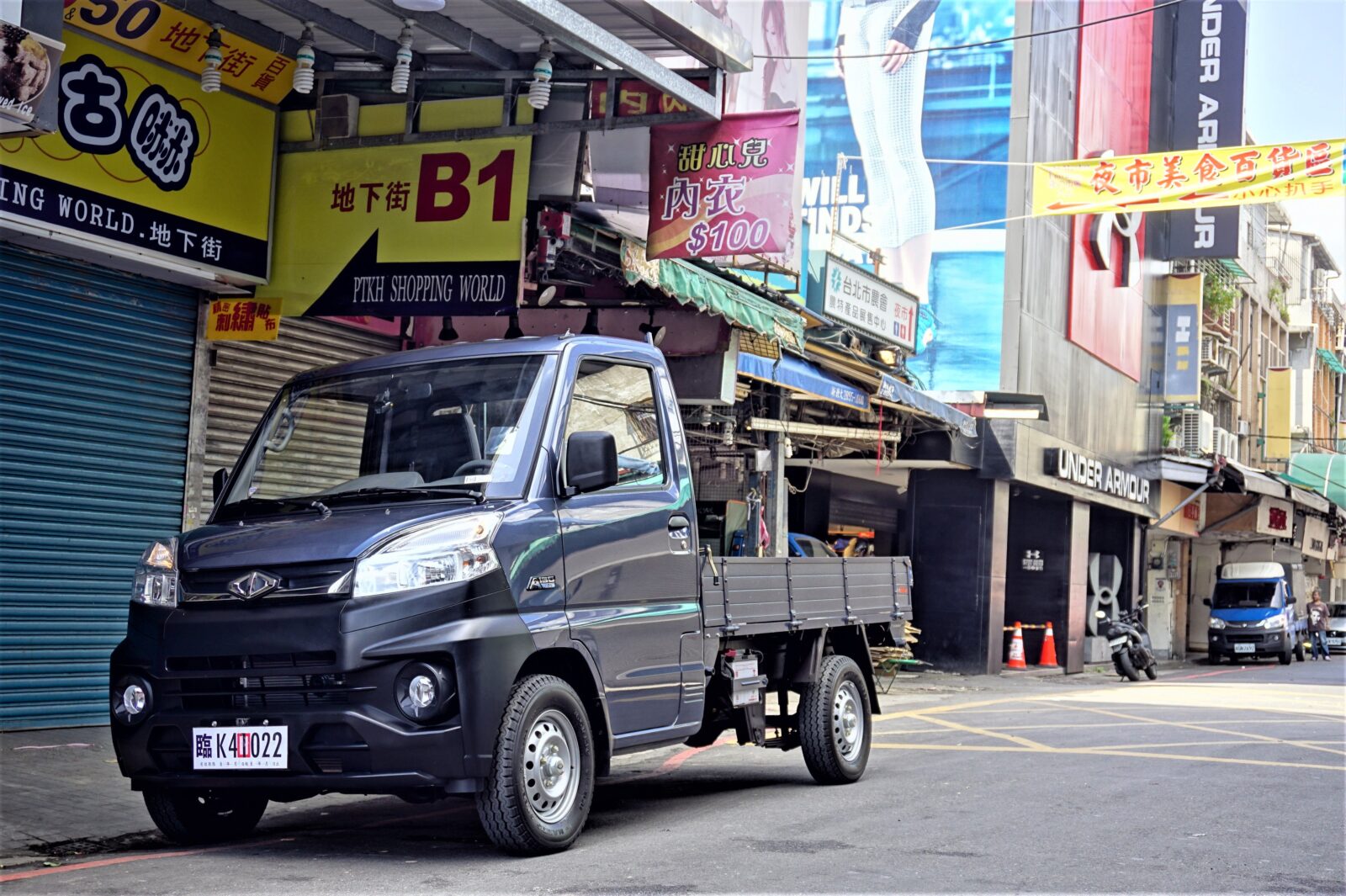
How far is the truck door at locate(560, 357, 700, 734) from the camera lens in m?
6.85

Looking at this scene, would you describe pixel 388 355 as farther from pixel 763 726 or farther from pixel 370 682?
pixel 763 726

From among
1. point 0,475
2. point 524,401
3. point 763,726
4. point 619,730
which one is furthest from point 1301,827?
point 0,475

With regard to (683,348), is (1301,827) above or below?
below

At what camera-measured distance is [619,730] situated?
6992 millimetres

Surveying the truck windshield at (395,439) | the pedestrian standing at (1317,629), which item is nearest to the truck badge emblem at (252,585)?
the truck windshield at (395,439)

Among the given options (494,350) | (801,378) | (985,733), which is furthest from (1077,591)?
(494,350)

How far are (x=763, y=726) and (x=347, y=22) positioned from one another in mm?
5439

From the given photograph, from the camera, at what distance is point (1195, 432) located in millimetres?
37125

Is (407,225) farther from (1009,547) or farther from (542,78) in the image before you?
(1009,547)

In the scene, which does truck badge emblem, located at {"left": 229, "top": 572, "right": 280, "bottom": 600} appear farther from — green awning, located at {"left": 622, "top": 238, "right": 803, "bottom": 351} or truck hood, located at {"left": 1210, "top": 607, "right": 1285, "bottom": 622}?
truck hood, located at {"left": 1210, "top": 607, "right": 1285, "bottom": 622}

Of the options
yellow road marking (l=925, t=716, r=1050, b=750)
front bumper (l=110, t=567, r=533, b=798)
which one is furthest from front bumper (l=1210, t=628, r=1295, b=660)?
front bumper (l=110, t=567, r=533, b=798)

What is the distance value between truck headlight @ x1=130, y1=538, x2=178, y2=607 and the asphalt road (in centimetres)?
113

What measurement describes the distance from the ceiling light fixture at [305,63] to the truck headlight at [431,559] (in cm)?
486

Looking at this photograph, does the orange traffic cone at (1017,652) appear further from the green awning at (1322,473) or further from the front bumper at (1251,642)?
the green awning at (1322,473)
